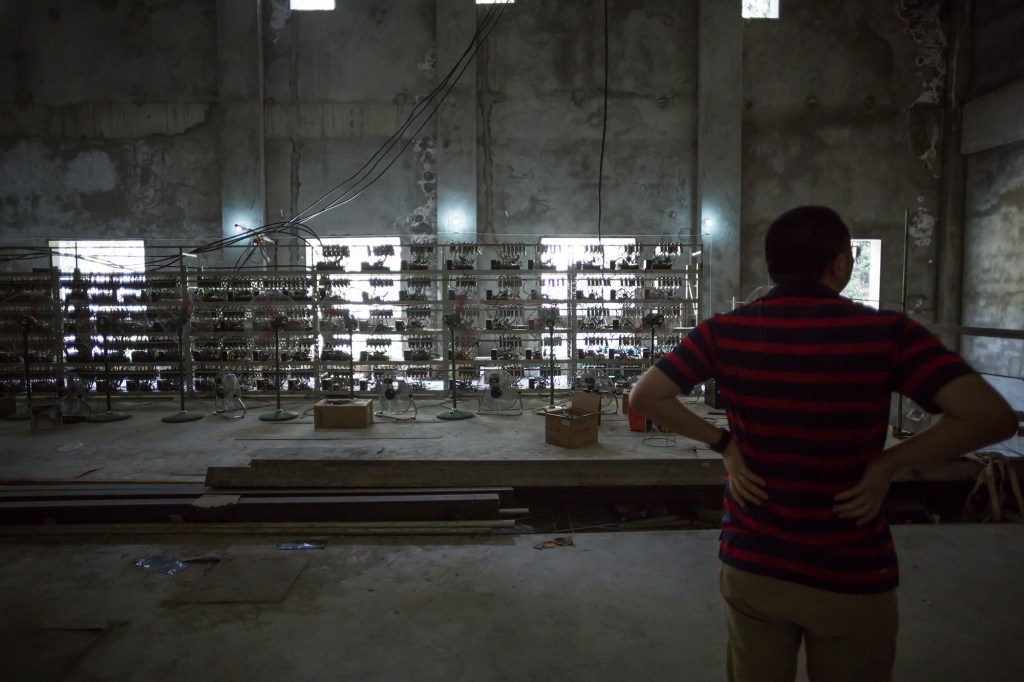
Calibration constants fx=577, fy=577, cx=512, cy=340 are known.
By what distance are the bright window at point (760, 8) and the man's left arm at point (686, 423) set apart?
10836mm

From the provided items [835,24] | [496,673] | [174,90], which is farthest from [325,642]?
[835,24]

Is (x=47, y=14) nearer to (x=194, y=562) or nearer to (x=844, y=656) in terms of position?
(x=194, y=562)

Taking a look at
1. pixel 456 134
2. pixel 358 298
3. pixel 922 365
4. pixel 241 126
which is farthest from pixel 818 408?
pixel 241 126

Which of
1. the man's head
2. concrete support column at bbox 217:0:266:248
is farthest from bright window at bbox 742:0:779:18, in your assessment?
the man's head

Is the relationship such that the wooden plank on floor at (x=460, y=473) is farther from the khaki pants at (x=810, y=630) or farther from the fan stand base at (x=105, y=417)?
the khaki pants at (x=810, y=630)

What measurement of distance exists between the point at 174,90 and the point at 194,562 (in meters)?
9.22

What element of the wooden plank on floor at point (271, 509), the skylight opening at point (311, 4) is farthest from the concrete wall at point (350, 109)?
the wooden plank on floor at point (271, 509)

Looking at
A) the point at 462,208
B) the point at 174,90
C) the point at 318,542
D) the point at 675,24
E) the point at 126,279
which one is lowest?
the point at 318,542

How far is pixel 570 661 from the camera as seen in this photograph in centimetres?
249

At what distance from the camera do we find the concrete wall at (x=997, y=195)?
29.3 feet

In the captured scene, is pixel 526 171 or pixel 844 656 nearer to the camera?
pixel 844 656

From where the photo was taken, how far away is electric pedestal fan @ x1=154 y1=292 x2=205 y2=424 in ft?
22.2

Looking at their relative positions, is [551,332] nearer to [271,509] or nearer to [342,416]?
[342,416]

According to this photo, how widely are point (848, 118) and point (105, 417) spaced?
39.6ft
